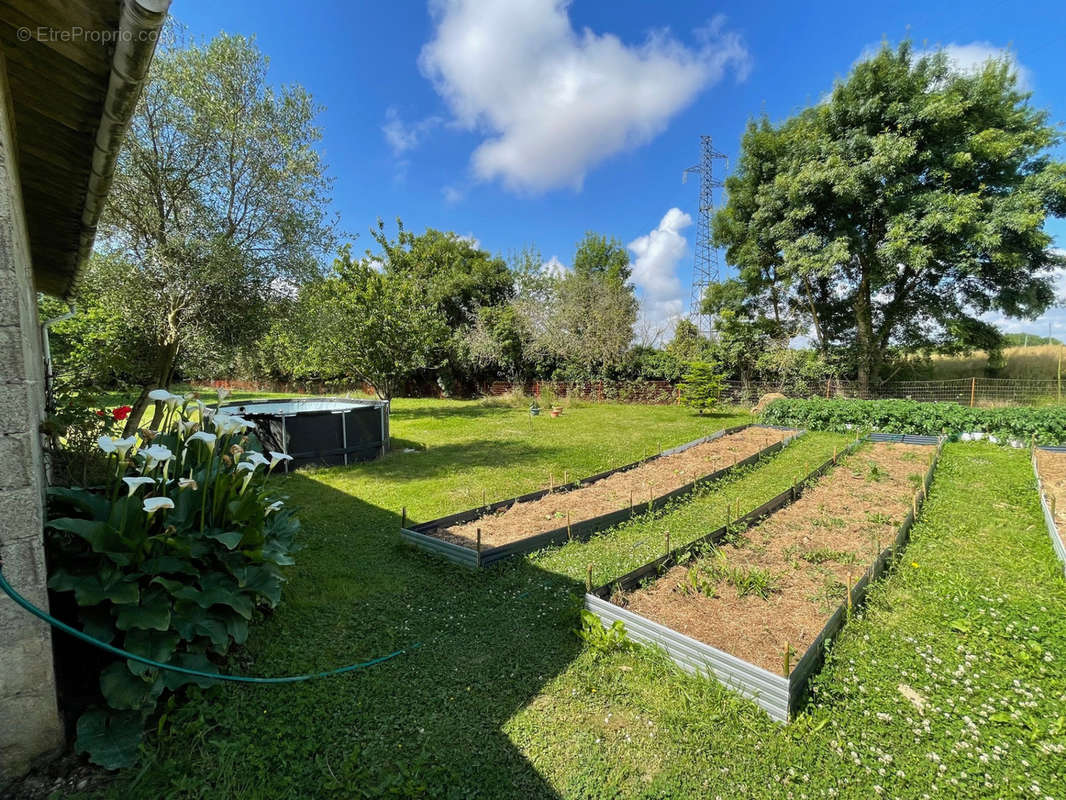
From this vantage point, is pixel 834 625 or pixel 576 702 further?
pixel 834 625

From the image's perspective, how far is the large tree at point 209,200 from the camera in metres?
5.55

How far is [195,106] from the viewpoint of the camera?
5.64 metres

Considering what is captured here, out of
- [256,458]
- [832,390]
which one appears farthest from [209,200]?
[832,390]

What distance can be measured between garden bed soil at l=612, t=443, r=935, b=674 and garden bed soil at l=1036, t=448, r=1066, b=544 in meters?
1.14

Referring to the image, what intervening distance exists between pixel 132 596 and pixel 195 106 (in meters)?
6.65

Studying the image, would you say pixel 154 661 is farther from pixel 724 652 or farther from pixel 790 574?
pixel 790 574

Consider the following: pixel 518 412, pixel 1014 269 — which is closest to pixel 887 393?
pixel 1014 269

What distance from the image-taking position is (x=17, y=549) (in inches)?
60.2

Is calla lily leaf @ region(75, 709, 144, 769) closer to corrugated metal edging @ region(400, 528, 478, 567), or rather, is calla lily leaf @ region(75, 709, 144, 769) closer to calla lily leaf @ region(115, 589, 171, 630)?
calla lily leaf @ region(115, 589, 171, 630)

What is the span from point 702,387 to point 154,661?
1389cm

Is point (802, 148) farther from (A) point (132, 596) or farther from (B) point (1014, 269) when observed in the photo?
(A) point (132, 596)

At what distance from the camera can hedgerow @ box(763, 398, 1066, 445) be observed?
8.06 meters

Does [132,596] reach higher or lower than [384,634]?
higher

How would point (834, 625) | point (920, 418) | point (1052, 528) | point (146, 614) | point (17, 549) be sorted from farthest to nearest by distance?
point (920, 418)
point (1052, 528)
point (834, 625)
point (146, 614)
point (17, 549)
